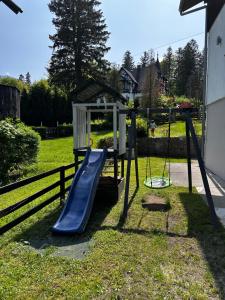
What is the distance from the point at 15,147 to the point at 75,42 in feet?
82.1

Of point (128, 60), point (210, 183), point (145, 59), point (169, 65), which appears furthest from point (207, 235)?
point (128, 60)

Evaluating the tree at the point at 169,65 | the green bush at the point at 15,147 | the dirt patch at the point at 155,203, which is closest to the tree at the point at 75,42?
the green bush at the point at 15,147

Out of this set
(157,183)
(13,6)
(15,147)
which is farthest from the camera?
(15,147)

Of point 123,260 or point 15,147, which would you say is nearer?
point 123,260

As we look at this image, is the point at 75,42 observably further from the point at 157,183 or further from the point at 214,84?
the point at 157,183

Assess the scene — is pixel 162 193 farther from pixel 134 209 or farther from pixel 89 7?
pixel 89 7

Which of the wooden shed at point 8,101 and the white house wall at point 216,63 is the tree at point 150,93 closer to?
the wooden shed at point 8,101

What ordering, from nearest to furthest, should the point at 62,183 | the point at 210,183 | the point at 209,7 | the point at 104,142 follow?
the point at 62,183, the point at 210,183, the point at 209,7, the point at 104,142

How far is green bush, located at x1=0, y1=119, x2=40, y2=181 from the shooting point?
9156mm

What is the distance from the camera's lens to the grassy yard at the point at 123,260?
3332 mm

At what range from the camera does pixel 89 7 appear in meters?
32.2

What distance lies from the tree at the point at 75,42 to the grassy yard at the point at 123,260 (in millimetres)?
27526

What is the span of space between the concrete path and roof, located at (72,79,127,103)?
3138mm

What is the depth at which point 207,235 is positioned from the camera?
497cm
